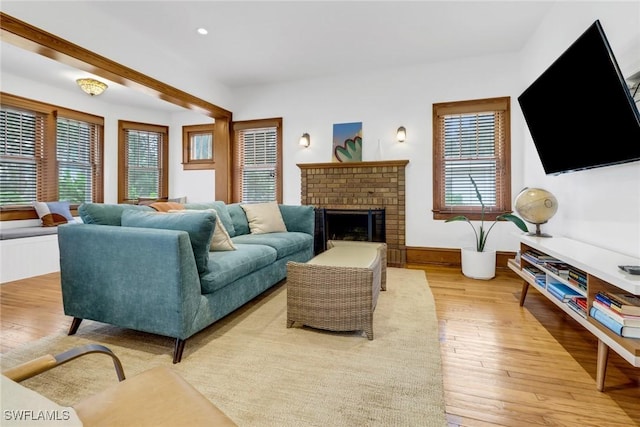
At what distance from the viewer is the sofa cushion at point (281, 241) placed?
2.94 meters

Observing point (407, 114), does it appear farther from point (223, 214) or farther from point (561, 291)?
point (561, 291)

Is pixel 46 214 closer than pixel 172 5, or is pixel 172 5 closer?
pixel 172 5

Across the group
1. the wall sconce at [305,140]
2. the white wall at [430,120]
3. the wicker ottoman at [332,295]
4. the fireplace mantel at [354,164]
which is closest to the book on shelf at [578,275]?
the white wall at [430,120]

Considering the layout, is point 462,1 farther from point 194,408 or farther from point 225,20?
point 194,408

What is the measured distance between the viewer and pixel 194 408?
698mm

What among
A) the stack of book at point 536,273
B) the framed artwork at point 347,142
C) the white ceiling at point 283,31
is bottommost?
the stack of book at point 536,273

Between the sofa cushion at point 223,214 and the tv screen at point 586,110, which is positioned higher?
the tv screen at point 586,110

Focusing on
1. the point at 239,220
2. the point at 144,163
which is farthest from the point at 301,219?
the point at 144,163

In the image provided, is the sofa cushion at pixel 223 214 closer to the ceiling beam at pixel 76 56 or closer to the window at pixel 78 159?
the ceiling beam at pixel 76 56

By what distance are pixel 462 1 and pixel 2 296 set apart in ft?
17.0

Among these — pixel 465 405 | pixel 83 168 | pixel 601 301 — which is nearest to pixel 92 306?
pixel 465 405

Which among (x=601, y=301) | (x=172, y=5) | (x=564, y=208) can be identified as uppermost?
(x=172, y=5)

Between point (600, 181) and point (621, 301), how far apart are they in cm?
114

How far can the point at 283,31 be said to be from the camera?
336 centimetres
